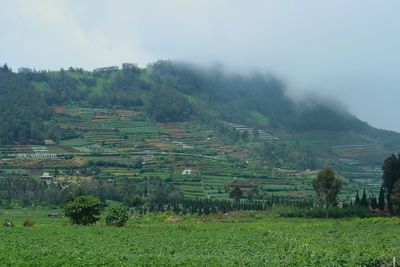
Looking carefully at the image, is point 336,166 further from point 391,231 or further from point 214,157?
point 391,231

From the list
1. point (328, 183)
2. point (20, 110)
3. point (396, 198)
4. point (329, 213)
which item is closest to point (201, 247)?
point (329, 213)

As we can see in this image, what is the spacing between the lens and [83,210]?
6284cm

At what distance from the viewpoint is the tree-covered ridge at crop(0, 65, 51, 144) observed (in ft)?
516

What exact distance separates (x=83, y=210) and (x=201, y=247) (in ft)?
92.0

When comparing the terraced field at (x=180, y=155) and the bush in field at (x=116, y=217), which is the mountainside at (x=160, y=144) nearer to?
the terraced field at (x=180, y=155)

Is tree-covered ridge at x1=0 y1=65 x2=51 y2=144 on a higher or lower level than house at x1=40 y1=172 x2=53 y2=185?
higher

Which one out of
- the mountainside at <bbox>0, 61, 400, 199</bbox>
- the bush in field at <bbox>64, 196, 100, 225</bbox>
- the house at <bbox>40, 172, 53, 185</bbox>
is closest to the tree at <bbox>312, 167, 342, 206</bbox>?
the bush in field at <bbox>64, 196, 100, 225</bbox>

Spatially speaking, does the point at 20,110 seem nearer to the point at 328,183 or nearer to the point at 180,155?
the point at 180,155

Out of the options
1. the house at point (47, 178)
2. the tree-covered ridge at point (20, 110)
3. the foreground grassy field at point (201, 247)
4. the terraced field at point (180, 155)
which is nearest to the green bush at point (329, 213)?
the foreground grassy field at point (201, 247)

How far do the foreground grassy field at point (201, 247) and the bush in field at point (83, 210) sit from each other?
1173 centimetres

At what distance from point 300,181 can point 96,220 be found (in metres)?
80.7

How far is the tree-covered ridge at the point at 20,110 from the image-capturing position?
157125 mm

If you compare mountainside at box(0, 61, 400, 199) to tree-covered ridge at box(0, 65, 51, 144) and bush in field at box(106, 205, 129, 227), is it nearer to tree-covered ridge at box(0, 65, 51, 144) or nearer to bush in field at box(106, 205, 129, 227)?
tree-covered ridge at box(0, 65, 51, 144)

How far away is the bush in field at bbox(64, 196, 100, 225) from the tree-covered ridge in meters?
97.2
